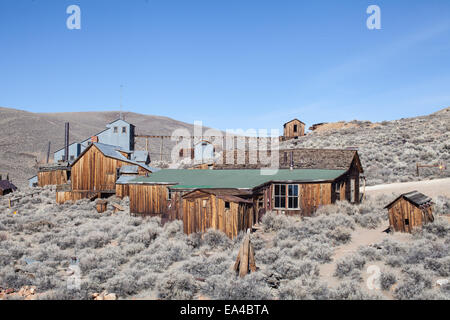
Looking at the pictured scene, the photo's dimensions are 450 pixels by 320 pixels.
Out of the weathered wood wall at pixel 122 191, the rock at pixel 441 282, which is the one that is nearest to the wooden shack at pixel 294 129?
the weathered wood wall at pixel 122 191

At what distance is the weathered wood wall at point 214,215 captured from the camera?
15.7m

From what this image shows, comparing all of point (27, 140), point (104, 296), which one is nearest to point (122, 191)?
point (104, 296)

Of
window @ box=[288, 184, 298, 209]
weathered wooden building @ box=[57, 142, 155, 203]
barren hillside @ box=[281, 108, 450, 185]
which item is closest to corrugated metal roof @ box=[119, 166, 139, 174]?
weathered wooden building @ box=[57, 142, 155, 203]

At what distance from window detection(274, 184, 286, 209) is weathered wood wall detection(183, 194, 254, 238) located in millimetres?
4014

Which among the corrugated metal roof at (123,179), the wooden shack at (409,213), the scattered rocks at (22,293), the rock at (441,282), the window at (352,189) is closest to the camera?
the rock at (441,282)

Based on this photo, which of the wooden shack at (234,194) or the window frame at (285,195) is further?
the window frame at (285,195)

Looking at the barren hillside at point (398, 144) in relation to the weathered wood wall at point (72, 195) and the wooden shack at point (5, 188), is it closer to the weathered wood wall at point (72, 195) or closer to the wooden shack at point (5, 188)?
the weathered wood wall at point (72, 195)

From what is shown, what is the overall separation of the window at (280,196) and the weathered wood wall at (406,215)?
6.55 m

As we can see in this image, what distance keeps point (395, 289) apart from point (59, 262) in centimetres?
1213

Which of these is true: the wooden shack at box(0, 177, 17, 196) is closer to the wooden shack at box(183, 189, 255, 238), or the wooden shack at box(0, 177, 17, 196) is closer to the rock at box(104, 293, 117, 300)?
the wooden shack at box(183, 189, 255, 238)

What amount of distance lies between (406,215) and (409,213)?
0.50 ft

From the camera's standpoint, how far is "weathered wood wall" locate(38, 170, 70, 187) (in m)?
39.1

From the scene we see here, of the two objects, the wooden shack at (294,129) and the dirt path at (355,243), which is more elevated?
the wooden shack at (294,129)

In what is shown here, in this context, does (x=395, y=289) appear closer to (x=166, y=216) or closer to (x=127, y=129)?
(x=166, y=216)
